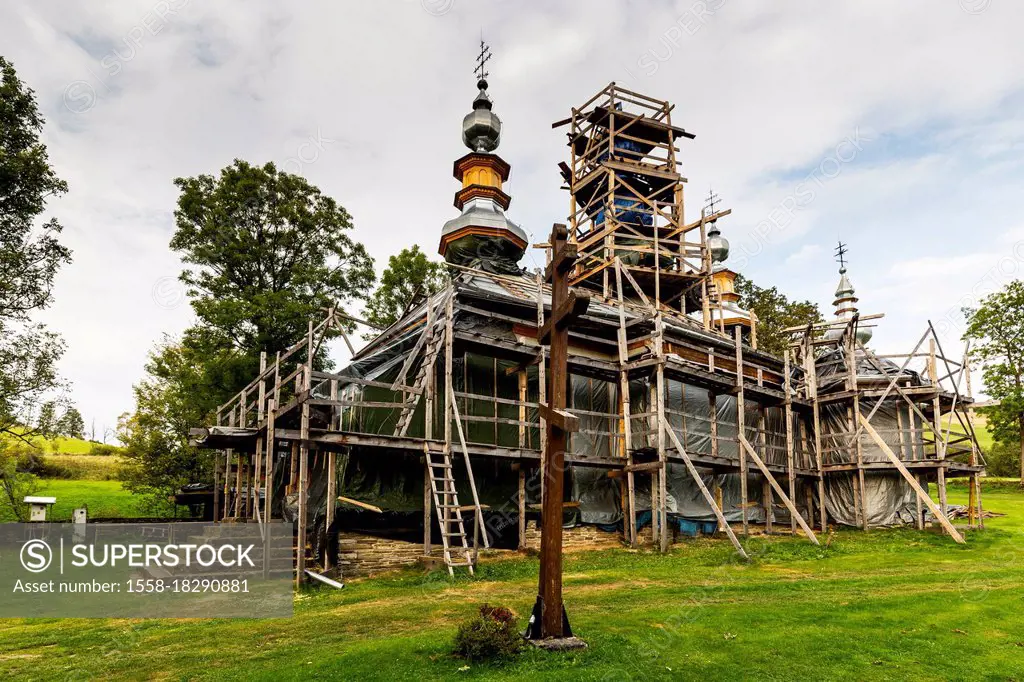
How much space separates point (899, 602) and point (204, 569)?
12835 millimetres

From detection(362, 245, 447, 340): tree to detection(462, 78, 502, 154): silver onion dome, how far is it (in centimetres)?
787

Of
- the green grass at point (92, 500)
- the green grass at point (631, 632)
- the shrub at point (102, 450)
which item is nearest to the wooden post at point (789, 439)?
the green grass at point (631, 632)

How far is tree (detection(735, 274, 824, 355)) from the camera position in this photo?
37625 mm

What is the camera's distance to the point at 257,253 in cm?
2634

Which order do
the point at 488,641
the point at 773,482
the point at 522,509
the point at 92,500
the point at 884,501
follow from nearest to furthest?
the point at 488,641
the point at 522,509
the point at 773,482
the point at 884,501
the point at 92,500

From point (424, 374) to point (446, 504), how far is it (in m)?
3.09

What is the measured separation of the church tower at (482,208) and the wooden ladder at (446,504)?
11.3 m

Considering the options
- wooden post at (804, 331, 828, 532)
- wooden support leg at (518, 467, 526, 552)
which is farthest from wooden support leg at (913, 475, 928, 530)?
wooden support leg at (518, 467, 526, 552)

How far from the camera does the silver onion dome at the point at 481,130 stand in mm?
28219

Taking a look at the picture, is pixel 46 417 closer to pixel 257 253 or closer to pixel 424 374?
pixel 257 253

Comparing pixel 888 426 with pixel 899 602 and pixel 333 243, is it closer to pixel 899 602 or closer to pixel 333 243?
pixel 899 602

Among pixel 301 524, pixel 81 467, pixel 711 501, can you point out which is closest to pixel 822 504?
pixel 711 501

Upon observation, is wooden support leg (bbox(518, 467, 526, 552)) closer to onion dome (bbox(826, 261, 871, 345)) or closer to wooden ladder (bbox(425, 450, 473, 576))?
wooden ladder (bbox(425, 450, 473, 576))

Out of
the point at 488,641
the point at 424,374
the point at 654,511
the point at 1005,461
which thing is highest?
the point at 424,374
